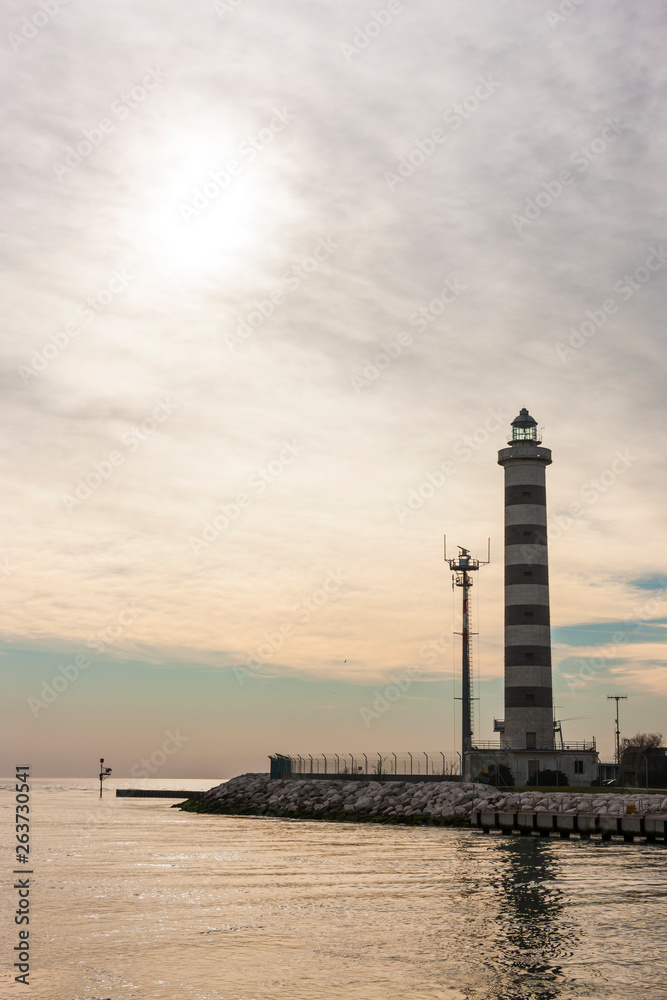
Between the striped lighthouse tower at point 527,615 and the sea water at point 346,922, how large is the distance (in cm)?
1931

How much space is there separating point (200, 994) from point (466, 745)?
181 feet

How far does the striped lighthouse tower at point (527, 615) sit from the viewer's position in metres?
68.1

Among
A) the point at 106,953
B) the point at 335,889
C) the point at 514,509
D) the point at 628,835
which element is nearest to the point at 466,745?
the point at 514,509

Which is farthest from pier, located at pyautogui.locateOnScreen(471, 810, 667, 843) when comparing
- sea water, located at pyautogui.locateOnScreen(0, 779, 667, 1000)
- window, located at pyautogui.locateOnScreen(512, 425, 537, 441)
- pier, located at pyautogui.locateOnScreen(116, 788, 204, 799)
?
pier, located at pyautogui.locateOnScreen(116, 788, 204, 799)

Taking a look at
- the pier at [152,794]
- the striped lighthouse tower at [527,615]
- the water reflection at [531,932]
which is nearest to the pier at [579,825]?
the water reflection at [531,932]

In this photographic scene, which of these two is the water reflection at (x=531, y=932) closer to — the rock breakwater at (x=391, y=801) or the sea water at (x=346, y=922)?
the sea water at (x=346, y=922)

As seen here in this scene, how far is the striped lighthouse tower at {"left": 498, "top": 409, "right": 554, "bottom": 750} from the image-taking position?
6812 cm

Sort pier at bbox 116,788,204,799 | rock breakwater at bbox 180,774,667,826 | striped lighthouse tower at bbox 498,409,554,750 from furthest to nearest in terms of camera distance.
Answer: pier at bbox 116,788,204,799
striped lighthouse tower at bbox 498,409,554,750
rock breakwater at bbox 180,774,667,826

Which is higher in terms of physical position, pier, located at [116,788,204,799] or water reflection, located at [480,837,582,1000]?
water reflection, located at [480,837,582,1000]

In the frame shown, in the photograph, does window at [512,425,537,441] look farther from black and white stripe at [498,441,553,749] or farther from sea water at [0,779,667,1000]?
sea water at [0,779,667,1000]

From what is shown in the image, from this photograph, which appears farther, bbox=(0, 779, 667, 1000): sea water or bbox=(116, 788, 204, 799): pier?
bbox=(116, 788, 204, 799): pier

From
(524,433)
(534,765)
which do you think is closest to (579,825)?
(534,765)

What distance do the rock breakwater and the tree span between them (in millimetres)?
18500

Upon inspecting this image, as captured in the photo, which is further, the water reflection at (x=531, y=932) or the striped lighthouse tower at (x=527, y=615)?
the striped lighthouse tower at (x=527, y=615)
